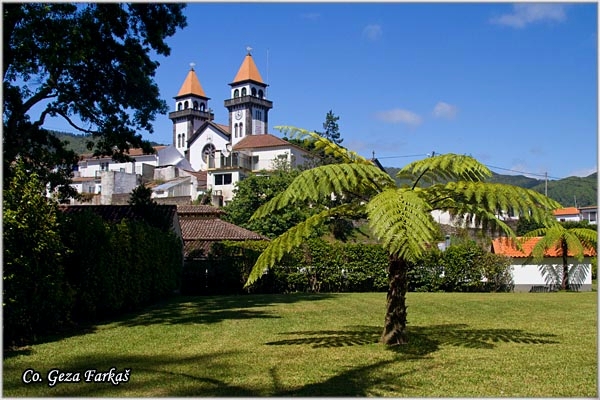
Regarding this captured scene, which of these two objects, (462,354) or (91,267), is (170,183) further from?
(462,354)

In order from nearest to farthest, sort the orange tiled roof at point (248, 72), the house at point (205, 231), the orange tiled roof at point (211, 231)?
1. the house at point (205, 231)
2. the orange tiled roof at point (211, 231)
3. the orange tiled roof at point (248, 72)

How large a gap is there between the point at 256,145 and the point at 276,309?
5982cm

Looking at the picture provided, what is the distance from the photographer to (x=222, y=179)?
7206 centimetres

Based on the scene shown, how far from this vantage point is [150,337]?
1059 cm

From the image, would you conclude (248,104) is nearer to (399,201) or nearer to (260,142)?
(260,142)

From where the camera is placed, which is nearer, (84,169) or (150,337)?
(150,337)

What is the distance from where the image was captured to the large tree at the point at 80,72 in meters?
13.9

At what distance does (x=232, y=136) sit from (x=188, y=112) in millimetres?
16371

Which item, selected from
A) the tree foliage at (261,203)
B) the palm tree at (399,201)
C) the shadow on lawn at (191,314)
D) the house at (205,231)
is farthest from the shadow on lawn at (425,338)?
the tree foliage at (261,203)

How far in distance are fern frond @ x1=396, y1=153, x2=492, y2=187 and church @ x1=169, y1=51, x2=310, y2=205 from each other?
4876 cm

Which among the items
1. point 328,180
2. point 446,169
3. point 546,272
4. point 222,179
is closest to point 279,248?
point 328,180

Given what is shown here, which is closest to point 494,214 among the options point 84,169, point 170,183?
point 170,183

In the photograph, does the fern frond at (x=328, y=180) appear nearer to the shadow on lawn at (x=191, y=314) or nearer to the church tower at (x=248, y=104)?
the shadow on lawn at (x=191, y=314)

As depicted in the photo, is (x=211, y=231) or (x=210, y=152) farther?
(x=210, y=152)
